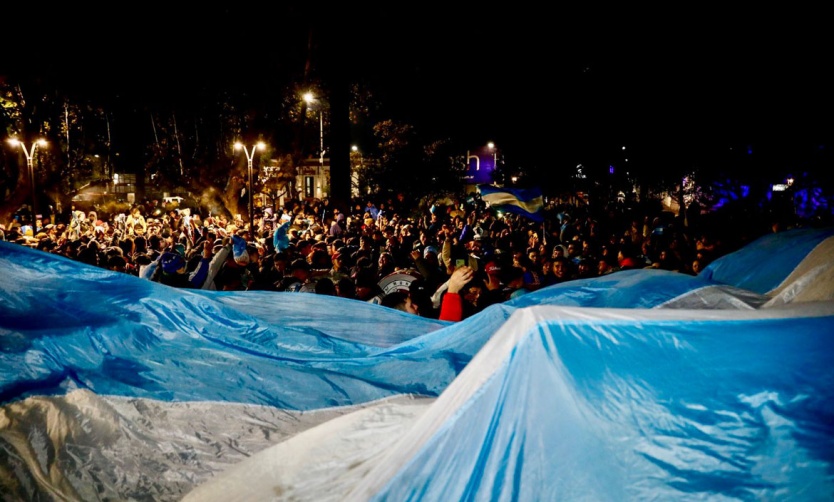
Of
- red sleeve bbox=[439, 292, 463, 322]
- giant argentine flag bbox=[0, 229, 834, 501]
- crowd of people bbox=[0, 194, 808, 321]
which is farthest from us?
crowd of people bbox=[0, 194, 808, 321]

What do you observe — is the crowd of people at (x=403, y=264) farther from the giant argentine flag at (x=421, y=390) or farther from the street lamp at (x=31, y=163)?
the street lamp at (x=31, y=163)

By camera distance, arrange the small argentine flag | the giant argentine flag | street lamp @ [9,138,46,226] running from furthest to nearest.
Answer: street lamp @ [9,138,46,226] < the small argentine flag < the giant argentine flag

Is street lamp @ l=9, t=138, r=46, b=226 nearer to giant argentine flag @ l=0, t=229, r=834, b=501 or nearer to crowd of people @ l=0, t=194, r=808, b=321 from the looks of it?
crowd of people @ l=0, t=194, r=808, b=321

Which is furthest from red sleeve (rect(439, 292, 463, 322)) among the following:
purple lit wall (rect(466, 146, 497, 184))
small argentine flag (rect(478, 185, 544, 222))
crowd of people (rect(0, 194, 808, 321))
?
purple lit wall (rect(466, 146, 497, 184))

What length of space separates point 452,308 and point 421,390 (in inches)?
84.8

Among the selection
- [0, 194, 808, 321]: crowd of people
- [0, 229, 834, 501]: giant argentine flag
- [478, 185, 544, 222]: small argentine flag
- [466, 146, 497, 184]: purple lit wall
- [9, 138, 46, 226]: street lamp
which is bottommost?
[0, 229, 834, 501]: giant argentine flag

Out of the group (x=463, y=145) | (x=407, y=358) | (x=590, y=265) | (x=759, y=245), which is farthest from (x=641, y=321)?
(x=463, y=145)

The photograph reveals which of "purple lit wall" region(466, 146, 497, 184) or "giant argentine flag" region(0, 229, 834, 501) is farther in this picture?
"purple lit wall" region(466, 146, 497, 184)

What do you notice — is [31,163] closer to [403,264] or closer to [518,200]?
[403,264]

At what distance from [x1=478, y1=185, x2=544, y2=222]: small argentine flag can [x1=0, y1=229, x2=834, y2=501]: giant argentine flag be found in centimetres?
774

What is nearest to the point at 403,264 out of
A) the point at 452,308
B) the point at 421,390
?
the point at 452,308

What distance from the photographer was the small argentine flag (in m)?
13.5

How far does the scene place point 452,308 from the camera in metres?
6.41

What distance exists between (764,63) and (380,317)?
1560 centimetres
